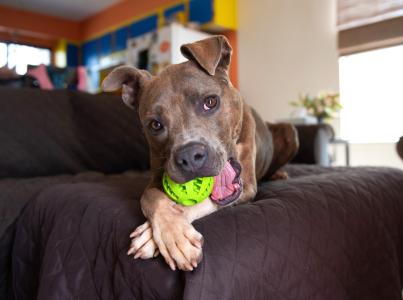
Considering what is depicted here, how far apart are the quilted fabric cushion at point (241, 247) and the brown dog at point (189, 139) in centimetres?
5

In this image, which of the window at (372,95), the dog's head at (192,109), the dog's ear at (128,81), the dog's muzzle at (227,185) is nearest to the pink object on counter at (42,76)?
the dog's ear at (128,81)

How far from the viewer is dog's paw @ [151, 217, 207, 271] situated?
82 centimetres

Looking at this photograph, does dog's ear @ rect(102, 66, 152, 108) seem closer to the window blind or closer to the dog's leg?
the dog's leg

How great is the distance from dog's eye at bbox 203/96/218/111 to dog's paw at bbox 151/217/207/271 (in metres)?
0.44

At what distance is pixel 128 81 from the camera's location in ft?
4.70

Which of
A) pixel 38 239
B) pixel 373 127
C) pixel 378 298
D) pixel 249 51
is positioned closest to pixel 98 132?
pixel 38 239

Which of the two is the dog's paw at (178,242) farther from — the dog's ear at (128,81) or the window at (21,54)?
the window at (21,54)

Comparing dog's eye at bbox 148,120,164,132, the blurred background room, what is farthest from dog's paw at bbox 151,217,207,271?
the blurred background room

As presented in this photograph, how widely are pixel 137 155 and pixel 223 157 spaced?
50.3 inches

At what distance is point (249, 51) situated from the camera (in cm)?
516

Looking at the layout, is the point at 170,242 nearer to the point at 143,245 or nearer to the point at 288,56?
the point at 143,245

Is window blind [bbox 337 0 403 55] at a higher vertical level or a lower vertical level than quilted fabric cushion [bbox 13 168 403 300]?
higher

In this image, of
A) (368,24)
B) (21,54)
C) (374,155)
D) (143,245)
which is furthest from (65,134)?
(21,54)

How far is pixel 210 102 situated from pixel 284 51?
373cm
